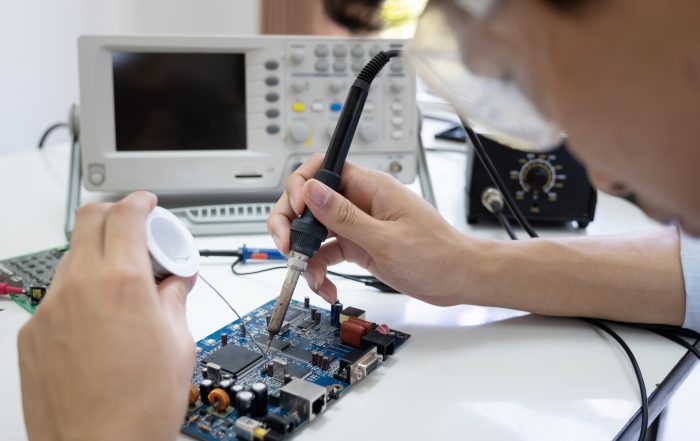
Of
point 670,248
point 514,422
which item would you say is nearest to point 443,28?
point 514,422

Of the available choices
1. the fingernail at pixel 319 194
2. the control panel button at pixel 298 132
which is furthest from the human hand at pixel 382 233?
the control panel button at pixel 298 132

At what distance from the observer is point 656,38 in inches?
17.1

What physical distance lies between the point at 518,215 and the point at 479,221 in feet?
0.64

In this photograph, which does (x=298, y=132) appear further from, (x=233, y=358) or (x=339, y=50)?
(x=233, y=358)

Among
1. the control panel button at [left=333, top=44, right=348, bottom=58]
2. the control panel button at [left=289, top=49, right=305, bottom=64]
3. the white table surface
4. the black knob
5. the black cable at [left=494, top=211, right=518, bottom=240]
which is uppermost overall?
the control panel button at [left=333, top=44, right=348, bottom=58]

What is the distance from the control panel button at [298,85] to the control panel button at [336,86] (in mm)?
53

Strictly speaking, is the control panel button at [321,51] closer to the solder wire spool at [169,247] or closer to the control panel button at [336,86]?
the control panel button at [336,86]

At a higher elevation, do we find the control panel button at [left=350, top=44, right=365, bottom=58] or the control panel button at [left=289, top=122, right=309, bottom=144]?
the control panel button at [left=350, top=44, right=365, bottom=58]

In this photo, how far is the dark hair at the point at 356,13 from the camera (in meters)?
0.48

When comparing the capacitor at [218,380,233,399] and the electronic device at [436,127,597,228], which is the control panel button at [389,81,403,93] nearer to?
the electronic device at [436,127,597,228]

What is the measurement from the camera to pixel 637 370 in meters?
0.89

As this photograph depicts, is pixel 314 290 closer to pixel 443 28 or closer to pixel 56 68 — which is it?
pixel 443 28

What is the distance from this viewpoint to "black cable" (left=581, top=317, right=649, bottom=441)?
2.65ft

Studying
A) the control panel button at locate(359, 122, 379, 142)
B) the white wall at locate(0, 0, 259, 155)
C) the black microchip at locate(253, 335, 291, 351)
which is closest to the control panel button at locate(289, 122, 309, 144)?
the control panel button at locate(359, 122, 379, 142)
